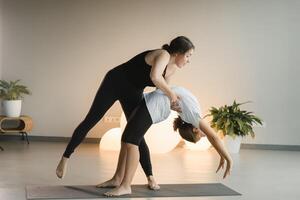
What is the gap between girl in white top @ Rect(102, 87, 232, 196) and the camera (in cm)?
357

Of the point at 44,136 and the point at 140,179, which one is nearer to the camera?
the point at 140,179

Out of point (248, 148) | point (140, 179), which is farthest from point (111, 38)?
point (140, 179)

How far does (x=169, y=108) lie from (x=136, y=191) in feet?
2.37

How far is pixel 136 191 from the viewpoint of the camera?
12.6 ft

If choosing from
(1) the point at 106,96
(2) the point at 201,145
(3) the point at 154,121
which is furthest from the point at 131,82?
(2) the point at 201,145

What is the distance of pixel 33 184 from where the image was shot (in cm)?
406

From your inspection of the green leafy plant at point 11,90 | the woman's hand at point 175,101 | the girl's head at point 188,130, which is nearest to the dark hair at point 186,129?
the girl's head at point 188,130

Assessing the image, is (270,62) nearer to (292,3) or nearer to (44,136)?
(292,3)

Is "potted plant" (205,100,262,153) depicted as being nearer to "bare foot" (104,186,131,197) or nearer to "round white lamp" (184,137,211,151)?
"round white lamp" (184,137,211,151)

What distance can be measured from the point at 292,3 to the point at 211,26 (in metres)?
1.15

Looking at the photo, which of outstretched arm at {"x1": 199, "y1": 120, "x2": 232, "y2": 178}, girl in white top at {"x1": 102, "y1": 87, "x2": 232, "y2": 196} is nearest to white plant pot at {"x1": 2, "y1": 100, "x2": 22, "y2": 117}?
girl in white top at {"x1": 102, "y1": 87, "x2": 232, "y2": 196}

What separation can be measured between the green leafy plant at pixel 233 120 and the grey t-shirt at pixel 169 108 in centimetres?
268

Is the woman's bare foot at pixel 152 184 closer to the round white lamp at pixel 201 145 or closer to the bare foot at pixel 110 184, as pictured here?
the bare foot at pixel 110 184

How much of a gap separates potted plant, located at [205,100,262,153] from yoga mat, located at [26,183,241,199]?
7.20 ft
